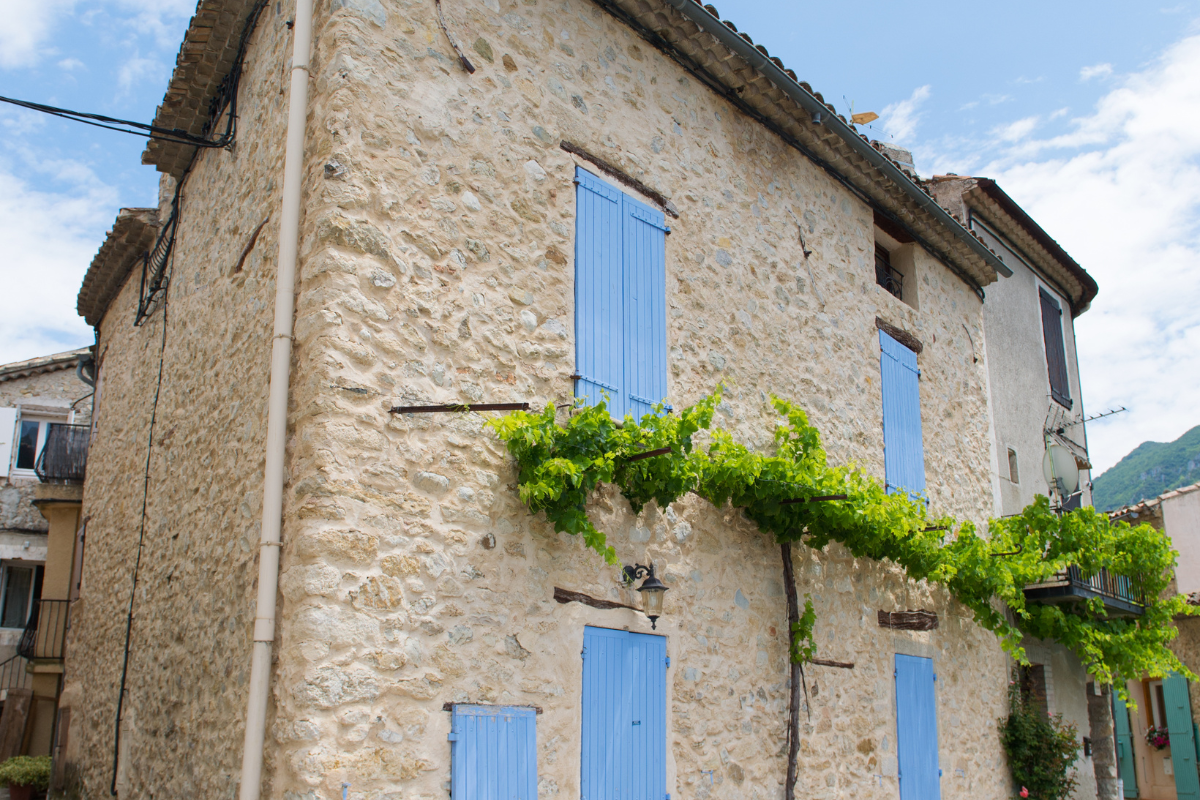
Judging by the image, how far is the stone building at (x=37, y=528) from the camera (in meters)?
13.3

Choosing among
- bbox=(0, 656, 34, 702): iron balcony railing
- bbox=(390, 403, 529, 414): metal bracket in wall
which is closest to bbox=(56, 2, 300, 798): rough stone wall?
bbox=(390, 403, 529, 414): metal bracket in wall

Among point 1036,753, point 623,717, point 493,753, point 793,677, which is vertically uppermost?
point 793,677

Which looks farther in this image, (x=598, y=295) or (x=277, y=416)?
(x=598, y=295)

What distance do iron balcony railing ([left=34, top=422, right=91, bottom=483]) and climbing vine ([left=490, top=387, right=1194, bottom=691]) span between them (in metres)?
11.4

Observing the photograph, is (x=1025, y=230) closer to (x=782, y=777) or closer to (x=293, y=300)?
(x=782, y=777)

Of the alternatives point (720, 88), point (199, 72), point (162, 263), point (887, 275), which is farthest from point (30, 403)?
point (887, 275)

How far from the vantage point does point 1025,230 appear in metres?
13.0

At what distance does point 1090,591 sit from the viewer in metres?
9.77

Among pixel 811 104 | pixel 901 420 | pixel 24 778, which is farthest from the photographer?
pixel 24 778

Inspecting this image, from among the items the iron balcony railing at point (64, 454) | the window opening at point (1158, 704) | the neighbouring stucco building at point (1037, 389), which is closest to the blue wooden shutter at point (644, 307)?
the neighbouring stucco building at point (1037, 389)

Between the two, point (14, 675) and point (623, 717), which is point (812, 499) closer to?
point (623, 717)

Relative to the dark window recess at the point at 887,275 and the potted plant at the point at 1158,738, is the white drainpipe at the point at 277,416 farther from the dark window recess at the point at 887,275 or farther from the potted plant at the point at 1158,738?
the potted plant at the point at 1158,738

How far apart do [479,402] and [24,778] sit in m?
8.14

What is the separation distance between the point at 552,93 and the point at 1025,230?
30.0 ft
